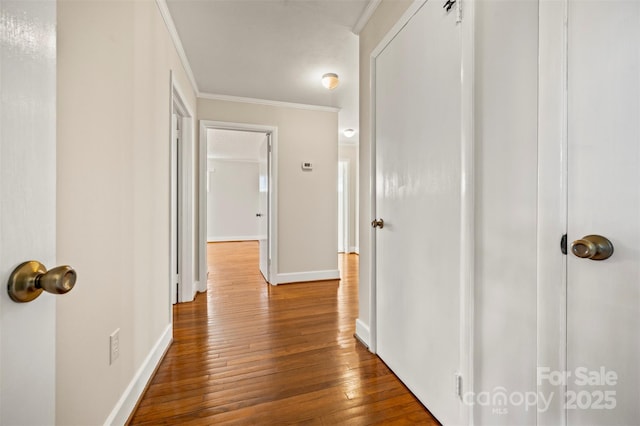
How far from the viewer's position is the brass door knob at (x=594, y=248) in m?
0.66

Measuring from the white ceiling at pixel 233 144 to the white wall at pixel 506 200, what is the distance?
3.87 meters

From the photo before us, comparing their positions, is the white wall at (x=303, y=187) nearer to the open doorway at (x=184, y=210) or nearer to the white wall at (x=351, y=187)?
the open doorway at (x=184, y=210)

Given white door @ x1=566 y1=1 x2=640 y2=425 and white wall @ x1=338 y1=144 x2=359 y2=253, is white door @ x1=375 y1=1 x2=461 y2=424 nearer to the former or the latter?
white door @ x1=566 y1=1 x2=640 y2=425

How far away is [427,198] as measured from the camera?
134 centimetres

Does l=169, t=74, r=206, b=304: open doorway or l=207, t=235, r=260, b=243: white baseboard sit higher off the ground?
l=169, t=74, r=206, b=304: open doorway

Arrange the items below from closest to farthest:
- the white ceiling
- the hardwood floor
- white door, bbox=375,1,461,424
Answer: white door, bbox=375,1,461,424, the hardwood floor, the white ceiling

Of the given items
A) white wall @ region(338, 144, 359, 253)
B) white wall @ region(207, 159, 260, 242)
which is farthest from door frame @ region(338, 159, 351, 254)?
white wall @ region(207, 159, 260, 242)

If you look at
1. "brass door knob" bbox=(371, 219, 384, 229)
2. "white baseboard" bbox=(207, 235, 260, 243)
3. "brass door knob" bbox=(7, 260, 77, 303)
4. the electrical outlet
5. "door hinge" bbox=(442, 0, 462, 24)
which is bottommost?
"white baseboard" bbox=(207, 235, 260, 243)

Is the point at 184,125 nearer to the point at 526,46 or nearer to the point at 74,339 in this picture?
the point at 74,339

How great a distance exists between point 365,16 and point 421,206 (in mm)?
1473

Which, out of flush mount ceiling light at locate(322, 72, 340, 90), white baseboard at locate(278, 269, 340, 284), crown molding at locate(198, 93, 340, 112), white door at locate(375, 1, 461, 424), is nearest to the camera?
white door at locate(375, 1, 461, 424)

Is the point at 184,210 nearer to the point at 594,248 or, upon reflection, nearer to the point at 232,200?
the point at 594,248

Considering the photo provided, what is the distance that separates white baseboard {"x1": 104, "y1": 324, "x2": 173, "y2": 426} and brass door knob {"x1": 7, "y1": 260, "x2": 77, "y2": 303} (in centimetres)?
107

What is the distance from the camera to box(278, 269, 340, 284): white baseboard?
3510mm
